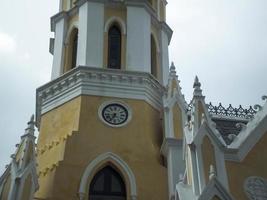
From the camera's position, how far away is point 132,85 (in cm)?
1925

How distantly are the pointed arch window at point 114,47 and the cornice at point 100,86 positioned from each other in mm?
925

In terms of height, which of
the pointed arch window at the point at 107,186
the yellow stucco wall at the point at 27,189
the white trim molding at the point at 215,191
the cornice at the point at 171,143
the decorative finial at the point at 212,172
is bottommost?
the white trim molding at the point at 215,191

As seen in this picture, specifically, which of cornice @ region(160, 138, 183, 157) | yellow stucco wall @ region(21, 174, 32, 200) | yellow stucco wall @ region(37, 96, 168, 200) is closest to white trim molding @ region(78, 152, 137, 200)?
yellow stucco wall @ region(37, 96, 168, 200)

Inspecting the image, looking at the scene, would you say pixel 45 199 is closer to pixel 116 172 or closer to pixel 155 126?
pixel 116 172

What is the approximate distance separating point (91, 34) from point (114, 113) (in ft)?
11.5

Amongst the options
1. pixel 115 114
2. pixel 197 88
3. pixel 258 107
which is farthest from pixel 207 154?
pixel 115 114

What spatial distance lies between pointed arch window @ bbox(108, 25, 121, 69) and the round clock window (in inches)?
78.5

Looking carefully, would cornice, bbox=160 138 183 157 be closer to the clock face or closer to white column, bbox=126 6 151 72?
the clock face

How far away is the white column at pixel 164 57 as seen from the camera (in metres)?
21.0

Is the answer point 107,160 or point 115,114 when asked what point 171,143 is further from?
point 115,114

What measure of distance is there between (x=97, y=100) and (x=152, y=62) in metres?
3.53

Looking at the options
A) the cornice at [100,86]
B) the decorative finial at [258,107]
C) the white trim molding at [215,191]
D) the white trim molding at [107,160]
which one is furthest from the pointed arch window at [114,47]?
the white trim molding at [215,191]

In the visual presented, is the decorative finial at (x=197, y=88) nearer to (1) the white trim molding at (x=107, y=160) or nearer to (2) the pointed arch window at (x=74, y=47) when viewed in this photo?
(1) the white trim molding at (x=107, y=160)

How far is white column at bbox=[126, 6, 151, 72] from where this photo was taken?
19.9 metres
